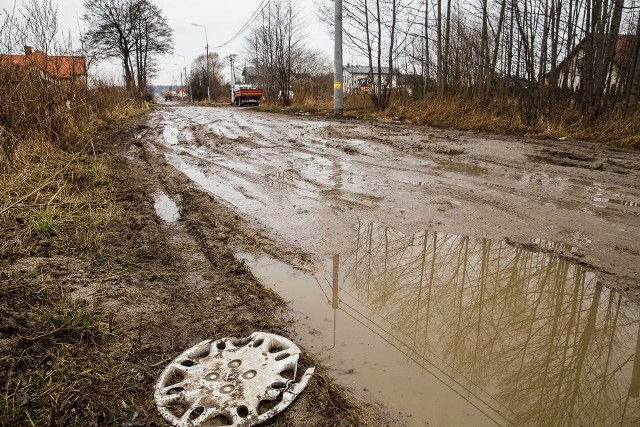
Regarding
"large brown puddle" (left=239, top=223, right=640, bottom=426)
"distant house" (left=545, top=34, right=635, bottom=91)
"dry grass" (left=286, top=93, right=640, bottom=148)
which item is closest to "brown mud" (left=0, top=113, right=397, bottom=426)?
"large brown puddle" (left=239, top=223, right=640, bottom=426)

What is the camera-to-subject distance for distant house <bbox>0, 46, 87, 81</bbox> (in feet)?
20.1

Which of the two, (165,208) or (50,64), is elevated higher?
(50,64)

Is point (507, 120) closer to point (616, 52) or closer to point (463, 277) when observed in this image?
point (616, 52)

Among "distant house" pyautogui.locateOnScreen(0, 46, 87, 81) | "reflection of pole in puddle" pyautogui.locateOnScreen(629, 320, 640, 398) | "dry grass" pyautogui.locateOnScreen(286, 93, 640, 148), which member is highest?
"distant house" pyautogui.locateOnScreen(0, 46, 87, 81)

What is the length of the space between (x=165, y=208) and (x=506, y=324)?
3622mm

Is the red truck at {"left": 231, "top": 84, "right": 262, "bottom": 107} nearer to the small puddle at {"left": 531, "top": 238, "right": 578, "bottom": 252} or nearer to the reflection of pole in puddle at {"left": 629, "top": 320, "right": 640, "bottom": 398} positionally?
the small puddle at {"left": 531, "top": 238, "right": 578, "bottom": 252}

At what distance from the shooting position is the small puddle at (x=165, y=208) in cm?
413

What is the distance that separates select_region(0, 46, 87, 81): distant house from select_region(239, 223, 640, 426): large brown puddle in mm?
5645

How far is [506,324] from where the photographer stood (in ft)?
7.67

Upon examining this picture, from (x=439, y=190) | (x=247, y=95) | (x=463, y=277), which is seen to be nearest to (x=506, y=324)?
(x=463, y=277)

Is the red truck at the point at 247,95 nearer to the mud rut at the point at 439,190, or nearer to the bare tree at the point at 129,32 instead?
the bare tree at the point at 129,32

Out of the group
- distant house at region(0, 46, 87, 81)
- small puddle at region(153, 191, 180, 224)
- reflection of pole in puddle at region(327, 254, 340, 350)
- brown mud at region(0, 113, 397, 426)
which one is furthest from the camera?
distant house at region(0, 46, 87, 81)

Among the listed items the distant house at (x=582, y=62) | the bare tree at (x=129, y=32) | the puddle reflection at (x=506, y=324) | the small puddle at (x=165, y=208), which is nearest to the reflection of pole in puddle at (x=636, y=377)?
the puddle reflection at (x=506, y=324)

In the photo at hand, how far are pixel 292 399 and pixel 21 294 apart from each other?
175 centimetres
